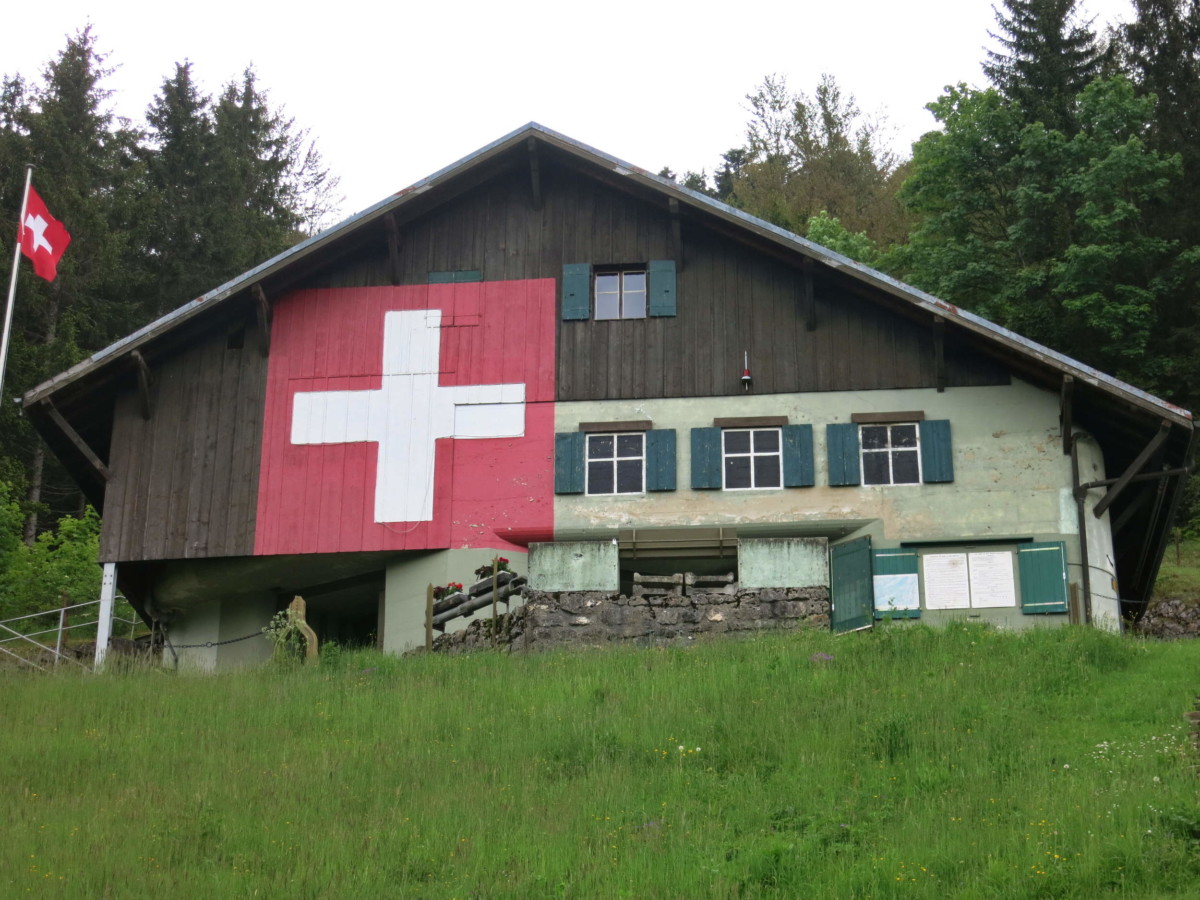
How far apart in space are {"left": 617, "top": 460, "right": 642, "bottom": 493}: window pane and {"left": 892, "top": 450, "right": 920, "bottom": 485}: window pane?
13.5 feet

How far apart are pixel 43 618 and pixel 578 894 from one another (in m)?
25.0

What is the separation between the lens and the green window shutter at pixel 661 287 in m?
24.6

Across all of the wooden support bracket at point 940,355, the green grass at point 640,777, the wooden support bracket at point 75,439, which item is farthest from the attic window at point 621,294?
the wooden support bracket at point 75,439

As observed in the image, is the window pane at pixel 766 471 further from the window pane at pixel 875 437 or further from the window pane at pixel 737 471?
the window pane at pixel 875 437

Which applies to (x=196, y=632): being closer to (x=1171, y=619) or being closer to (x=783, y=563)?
(x=783, y=563)

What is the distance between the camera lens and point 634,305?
2478 cm

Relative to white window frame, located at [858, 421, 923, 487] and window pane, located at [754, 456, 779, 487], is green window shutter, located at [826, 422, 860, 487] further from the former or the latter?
window pane, located at [754, 456, 779, 487]

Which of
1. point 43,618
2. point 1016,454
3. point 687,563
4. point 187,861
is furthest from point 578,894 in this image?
point 43,618

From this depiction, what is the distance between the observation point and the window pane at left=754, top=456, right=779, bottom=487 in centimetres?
2353

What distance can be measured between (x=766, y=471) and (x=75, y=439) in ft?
37.9

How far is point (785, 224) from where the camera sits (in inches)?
1614

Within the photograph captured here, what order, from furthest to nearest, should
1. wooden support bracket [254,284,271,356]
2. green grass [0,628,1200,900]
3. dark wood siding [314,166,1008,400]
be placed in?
wooden support bracket [254,284,271,356]
dark wood siding [314,166,1008,400]
green grass [0,628,1200,900]

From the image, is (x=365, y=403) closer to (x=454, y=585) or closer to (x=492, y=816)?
(x=454, y=585)

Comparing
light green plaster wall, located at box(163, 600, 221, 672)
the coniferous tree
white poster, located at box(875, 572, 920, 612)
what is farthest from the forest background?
white poster, located at box(875, 572, 920, 612)
